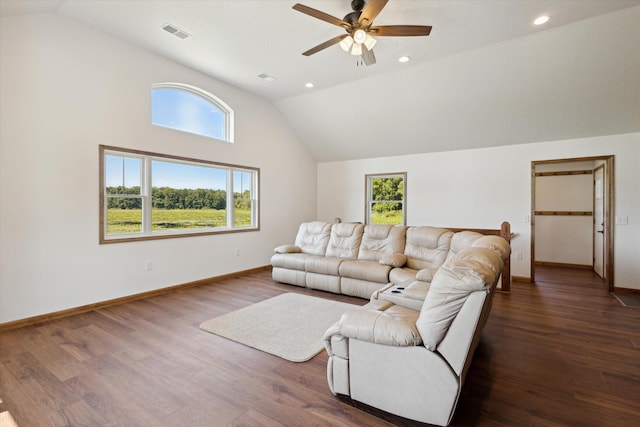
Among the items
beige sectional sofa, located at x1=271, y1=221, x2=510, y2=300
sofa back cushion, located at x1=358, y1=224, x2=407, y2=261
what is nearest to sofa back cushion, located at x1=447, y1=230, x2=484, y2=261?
beige sectional sofa, located at x1=271, y1=221, x2=510, y2=300

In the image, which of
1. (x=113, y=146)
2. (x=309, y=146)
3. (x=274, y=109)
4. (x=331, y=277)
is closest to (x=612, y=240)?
(x=331, y=277)

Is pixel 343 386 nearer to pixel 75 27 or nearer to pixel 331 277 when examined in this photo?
pixel 331 277

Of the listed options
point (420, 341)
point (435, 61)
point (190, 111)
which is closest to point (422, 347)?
point (420, 341)

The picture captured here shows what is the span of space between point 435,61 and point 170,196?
4.55 m

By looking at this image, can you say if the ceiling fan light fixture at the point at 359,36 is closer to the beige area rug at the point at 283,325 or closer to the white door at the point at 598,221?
the beige area rug at the point at 283,325

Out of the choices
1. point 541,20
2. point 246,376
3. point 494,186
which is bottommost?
point 246,376

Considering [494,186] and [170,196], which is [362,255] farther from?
[170,196]

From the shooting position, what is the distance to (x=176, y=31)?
3559mm

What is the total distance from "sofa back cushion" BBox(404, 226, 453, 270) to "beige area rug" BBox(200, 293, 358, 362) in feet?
3.65

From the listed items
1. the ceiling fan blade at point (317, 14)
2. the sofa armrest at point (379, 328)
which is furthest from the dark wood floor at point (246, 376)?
the ceiling fan blade at point (317, 14)

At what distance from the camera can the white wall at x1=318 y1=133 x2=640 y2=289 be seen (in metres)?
4.49

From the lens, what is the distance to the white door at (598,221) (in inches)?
206

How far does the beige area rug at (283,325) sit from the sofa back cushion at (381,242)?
95 cm

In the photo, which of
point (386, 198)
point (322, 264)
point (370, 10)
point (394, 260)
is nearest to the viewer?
point (370, 10)
